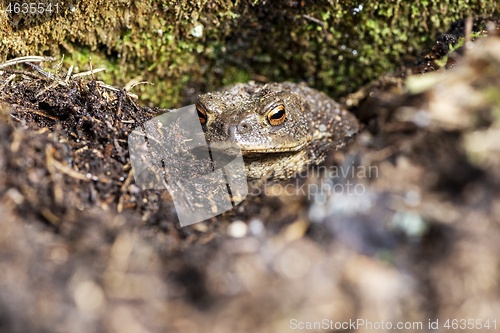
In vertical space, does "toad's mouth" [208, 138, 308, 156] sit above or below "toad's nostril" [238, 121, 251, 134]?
below

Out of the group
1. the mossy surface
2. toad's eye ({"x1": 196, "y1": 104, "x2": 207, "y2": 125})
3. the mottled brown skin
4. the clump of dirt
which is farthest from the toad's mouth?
the mossy surface

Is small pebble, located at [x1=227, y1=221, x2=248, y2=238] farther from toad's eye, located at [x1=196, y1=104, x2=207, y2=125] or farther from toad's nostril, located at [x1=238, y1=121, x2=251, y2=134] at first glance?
toad's eye, located at [x1=196, y1=104, x2=207, y2=125]

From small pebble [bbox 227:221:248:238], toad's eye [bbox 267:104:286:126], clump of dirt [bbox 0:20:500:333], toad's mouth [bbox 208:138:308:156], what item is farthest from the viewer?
toad's eye [bbox 267:104:286:126]

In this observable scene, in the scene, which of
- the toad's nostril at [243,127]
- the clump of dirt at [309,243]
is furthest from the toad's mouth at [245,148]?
the clump of dirt at [309,243]

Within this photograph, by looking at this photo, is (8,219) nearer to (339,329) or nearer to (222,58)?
(339,329)

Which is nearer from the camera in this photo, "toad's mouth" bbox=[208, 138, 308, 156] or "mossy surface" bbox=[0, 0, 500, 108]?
"toad's mouth" bbox=[208, 138, 308, 156]

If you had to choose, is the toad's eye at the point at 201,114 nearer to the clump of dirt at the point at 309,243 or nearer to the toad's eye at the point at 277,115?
the toad's eye at the point at 277,115
